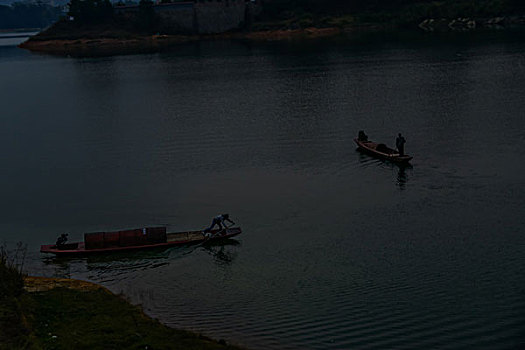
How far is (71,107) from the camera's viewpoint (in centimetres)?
9225

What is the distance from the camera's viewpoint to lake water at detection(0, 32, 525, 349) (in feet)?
93.0

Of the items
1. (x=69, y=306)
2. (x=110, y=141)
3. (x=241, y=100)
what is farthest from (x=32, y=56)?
(x=69, y=306)

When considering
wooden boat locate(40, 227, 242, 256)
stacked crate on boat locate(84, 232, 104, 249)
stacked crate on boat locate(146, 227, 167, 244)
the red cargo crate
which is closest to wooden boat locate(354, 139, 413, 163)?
wooden boat locate(40, 227, 242, 256)

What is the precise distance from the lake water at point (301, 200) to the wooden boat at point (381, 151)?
3.40 ft

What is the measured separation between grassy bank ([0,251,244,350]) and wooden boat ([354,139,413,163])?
94.7ft

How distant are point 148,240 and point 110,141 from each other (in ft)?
106

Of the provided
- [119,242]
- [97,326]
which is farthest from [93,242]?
[97,326]

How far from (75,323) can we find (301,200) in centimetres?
2199

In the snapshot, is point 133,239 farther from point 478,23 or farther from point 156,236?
point 478,23

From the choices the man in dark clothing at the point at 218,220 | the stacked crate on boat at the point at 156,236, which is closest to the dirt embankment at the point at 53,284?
the stacked crate on boat at the point at 156,236

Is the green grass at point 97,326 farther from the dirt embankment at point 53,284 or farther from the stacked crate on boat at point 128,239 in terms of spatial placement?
the stacked crate on boat at point 128,239

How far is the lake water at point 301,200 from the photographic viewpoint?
28344 mm

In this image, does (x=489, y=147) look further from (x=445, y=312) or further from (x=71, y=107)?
(x=71, y=107)

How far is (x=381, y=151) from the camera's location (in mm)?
55094
